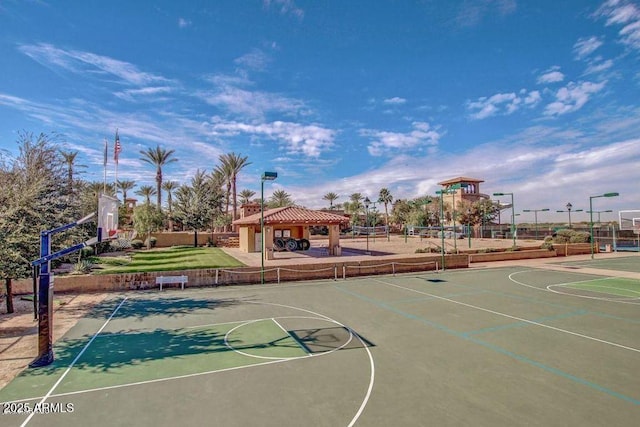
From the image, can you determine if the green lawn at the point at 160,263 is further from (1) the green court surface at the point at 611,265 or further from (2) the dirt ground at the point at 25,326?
(1) the green court surface at the point at 611,265

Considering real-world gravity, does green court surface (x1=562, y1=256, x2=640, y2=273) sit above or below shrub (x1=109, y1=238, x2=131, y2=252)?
below

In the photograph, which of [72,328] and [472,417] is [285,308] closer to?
[72,328]

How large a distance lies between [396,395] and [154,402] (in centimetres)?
553

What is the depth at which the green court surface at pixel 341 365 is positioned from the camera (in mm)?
6918

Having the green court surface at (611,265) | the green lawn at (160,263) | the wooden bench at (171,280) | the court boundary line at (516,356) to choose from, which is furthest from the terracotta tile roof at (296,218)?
the green court surface at (611,265)

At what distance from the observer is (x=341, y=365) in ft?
30.5

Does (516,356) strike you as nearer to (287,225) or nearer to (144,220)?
(287,225)

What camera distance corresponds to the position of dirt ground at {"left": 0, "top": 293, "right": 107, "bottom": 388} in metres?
9.53

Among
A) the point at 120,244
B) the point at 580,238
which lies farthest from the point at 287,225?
the point at 580,238

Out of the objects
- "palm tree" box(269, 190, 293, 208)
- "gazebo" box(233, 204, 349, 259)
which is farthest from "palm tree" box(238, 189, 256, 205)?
"gazebo" box(233, 204, 349, 259)

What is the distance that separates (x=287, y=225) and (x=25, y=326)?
69.4ft

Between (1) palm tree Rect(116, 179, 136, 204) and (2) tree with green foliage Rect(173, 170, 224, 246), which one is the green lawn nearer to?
(2) tree with green foliage Rect(173, 170, 224, 246)

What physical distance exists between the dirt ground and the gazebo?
14618 millimetres

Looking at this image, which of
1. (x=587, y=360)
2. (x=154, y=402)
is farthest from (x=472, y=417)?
(x=154, y=402)
